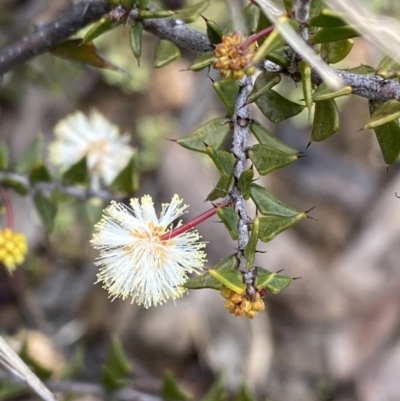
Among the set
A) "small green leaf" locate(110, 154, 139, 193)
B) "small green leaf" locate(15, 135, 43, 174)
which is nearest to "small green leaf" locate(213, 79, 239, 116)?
"small green leaf" locate(110, 154, 139, 193)

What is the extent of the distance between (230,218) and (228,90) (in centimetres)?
18

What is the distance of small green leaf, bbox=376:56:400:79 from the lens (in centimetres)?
75

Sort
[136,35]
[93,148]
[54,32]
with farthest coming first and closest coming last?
[93,148] → [54,32] → [136,35]

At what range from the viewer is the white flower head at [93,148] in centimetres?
184

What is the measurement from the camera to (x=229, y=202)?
31.1 inches

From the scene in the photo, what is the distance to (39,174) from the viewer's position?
147cm

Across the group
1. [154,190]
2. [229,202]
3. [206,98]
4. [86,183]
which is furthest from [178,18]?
[206,98]

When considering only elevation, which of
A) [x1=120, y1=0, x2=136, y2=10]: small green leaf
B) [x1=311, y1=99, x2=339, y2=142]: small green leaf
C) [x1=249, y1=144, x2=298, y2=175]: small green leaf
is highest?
[x1=120, y1=0, x2=136, y2=10]: small green leaf

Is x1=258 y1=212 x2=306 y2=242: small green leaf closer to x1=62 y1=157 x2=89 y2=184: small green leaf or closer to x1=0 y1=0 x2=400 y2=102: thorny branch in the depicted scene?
x1=0 y1=0 x2=400 y2=102: thorny branch

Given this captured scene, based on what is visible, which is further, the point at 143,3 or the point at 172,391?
the point at 172,391

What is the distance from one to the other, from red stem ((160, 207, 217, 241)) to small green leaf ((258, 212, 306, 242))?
71 mm

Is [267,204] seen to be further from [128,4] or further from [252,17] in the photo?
[128,4]

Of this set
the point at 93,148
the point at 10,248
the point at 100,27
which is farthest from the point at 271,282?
the point at 93,148

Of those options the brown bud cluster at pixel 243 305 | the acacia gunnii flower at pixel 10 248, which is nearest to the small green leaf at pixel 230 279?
the brown bud cluster at pixel 243 305
